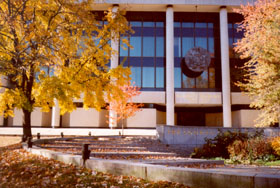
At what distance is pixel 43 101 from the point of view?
12180 mm

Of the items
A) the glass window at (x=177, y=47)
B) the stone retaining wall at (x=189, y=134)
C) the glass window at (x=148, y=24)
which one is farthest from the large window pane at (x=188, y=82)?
the stone retaining wall at (x=189, y=134)

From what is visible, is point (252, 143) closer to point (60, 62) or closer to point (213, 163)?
point (213, 163)

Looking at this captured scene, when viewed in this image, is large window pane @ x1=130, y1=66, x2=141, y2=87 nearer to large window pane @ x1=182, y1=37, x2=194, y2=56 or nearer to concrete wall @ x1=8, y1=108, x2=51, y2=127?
large window pane @ x1=182, y1=37, x2=194, y2=56

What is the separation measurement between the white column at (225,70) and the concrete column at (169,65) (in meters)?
6.60

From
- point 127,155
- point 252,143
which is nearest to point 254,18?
point 252,143

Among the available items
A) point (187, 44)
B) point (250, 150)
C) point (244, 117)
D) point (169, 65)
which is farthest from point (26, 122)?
point (244, 117)

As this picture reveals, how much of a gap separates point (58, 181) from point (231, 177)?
433 centimetres

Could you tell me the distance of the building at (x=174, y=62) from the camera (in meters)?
30.2

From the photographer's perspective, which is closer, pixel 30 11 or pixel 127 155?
pixel 127 155

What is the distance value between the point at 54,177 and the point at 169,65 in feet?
81.7

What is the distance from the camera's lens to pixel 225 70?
29.8 meters

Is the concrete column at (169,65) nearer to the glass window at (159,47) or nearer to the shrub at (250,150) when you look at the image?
the glass window at (159,47)

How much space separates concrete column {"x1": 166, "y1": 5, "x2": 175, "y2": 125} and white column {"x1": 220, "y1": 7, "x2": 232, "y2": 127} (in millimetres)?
6599

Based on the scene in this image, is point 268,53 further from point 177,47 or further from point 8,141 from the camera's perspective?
point 177,47
